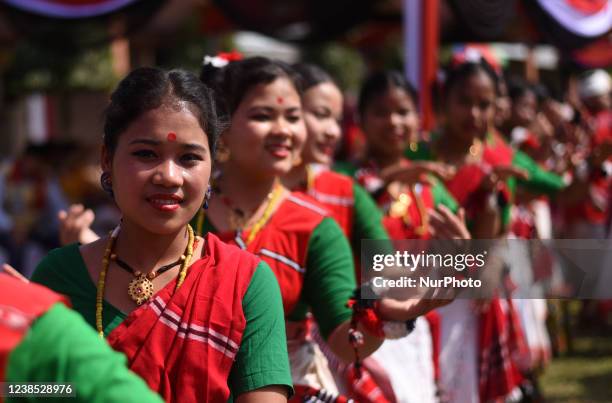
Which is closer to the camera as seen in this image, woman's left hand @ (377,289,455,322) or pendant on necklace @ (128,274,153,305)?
pendant on necklace @ (128,274,153,305)

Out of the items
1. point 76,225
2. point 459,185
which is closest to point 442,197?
point 459,185

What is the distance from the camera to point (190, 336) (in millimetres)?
1873

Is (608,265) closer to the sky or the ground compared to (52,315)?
closer to the sky

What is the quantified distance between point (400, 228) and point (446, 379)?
2.31ft

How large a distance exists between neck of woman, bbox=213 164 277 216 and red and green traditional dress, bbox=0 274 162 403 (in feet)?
4.97

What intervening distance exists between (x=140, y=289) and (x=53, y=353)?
77 centimetres

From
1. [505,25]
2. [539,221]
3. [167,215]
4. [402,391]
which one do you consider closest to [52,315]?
[167,215]

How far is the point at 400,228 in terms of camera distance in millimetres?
3920

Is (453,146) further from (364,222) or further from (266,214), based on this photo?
(266,214)

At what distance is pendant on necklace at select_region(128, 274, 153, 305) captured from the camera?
200 centimetres

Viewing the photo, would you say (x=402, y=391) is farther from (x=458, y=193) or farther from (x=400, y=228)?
(x=458, y=193)

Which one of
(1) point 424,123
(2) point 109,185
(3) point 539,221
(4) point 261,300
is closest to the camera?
(4) point 261,300

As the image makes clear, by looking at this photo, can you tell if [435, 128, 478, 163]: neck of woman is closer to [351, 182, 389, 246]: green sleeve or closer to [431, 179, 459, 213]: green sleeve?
[431, 179, 459, 213]: green sleeve

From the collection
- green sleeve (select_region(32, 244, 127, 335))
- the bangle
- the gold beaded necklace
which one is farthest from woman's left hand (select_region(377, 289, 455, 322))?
green sleeve (select_region(32, 244, 127, 335))
